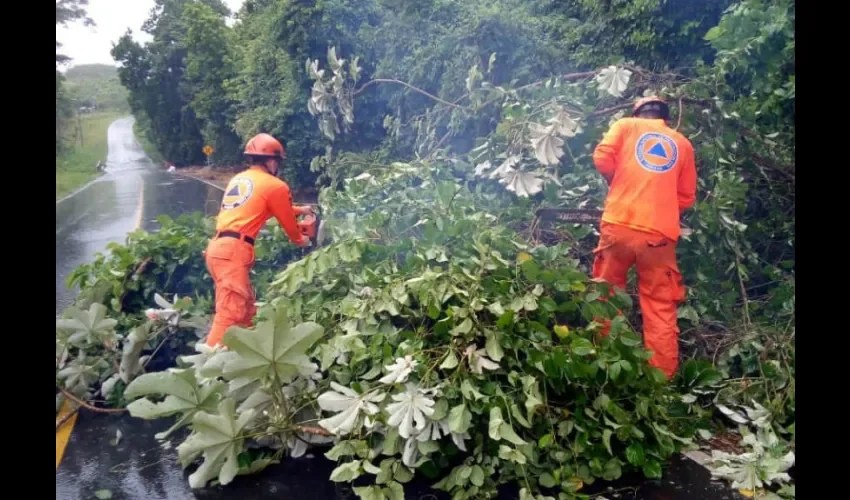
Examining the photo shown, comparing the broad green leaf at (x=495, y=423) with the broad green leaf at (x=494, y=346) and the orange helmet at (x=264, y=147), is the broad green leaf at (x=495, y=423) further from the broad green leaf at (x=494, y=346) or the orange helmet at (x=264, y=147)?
the orange helmet at (x=264, y=147)

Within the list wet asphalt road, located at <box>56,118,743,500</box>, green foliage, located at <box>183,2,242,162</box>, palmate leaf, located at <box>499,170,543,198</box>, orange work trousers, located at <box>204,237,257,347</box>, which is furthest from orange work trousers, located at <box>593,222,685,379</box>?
green foliage, located at <box>183,2,242,162</box>

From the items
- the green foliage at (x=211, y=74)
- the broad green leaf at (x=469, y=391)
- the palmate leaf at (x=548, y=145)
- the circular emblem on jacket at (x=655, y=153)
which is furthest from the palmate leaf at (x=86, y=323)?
the circular emblem on jacket at (x=655, y=153)

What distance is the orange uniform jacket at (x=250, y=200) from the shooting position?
338 cm

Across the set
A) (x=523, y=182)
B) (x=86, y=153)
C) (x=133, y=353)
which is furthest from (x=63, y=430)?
(x=523, y=182)

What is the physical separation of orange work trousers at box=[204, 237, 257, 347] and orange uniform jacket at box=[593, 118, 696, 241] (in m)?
1.87

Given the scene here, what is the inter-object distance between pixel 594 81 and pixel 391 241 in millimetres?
1399

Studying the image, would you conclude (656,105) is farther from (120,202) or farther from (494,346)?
(120,202)

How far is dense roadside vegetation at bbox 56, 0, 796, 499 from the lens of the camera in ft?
8.55

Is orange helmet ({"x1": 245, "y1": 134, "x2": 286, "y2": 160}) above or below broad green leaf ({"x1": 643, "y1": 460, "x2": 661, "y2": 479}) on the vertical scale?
above

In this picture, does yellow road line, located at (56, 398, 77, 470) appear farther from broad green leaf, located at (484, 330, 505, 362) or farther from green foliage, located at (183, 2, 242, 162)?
broad green leaf, located at (484, 330, 505, 362)

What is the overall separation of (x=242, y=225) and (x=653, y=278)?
2092 mm

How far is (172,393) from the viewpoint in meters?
2.67
